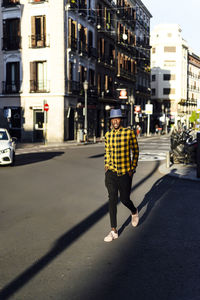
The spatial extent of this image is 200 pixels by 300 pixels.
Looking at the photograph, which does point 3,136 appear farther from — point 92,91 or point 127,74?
point 127,74

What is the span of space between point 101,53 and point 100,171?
103 ft

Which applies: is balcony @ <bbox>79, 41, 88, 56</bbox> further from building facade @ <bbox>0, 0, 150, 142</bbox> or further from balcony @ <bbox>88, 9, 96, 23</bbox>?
balcony @ <bbox>88, 9, 96, 23</bbox>

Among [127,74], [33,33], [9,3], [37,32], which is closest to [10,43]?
[33,33]

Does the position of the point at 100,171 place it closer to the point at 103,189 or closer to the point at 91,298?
the point at 103,189

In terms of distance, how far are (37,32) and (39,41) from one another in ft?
2.78

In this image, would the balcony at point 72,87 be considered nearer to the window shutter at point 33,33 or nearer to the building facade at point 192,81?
the window shutter at point 33,33

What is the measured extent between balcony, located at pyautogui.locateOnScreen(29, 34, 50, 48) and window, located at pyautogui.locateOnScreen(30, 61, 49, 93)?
4.77ft

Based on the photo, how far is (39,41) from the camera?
109 feet

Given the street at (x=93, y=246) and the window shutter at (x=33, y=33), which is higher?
the window shutter at (x=33, y=33)

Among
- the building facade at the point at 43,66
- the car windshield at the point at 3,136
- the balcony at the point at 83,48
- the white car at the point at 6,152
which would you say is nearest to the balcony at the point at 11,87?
the building facade at the point at 43,66

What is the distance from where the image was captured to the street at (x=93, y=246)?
12.1 ft

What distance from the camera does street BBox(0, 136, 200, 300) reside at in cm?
370

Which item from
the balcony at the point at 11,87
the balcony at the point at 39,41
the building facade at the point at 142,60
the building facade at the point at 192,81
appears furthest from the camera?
the building facade at the point at 192,81

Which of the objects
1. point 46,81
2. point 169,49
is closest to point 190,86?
point 169,49
